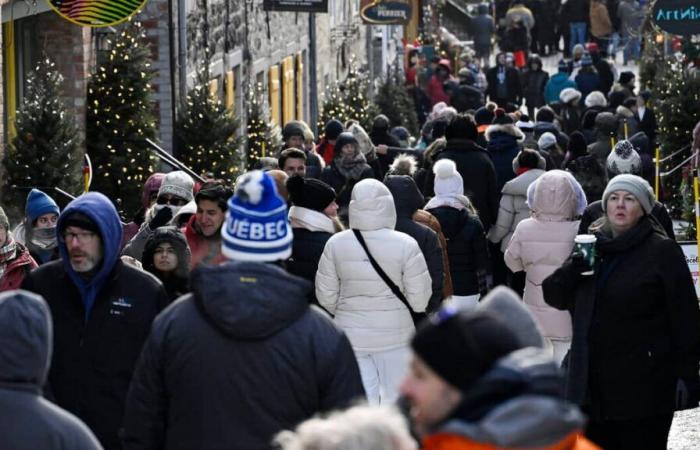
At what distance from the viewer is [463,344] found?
4.04 m

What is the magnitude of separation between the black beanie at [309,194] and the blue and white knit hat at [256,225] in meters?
3.81

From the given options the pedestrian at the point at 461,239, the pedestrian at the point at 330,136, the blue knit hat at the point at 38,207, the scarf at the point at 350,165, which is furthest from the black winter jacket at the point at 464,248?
the pedestrian at the point at 330,136

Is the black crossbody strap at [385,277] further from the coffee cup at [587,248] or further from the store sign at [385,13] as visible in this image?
the store sign at [385,13]

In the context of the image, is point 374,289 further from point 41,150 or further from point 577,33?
point 577,33

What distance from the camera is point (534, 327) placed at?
183 inches

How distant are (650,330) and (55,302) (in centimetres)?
285

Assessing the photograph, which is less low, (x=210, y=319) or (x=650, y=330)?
(x=210, y=319)

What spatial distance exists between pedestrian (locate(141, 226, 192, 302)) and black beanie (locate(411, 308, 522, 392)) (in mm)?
4563

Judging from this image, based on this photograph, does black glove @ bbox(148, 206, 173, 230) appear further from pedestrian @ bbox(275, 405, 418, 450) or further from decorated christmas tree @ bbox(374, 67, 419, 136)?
decorated christmas tree @ bbox(374, 67, 419, 136)

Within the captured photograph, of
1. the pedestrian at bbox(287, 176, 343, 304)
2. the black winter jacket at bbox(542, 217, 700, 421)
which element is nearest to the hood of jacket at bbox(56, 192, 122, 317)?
the black winter jacket at bbox(542, 217, 700, 421)

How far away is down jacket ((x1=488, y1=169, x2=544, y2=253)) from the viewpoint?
46.0ft

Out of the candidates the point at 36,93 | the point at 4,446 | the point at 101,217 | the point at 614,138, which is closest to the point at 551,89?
the point at 614,138

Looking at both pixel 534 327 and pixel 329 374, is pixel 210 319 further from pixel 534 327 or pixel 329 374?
pixel 534 327

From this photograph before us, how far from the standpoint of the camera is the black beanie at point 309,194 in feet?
33.6
